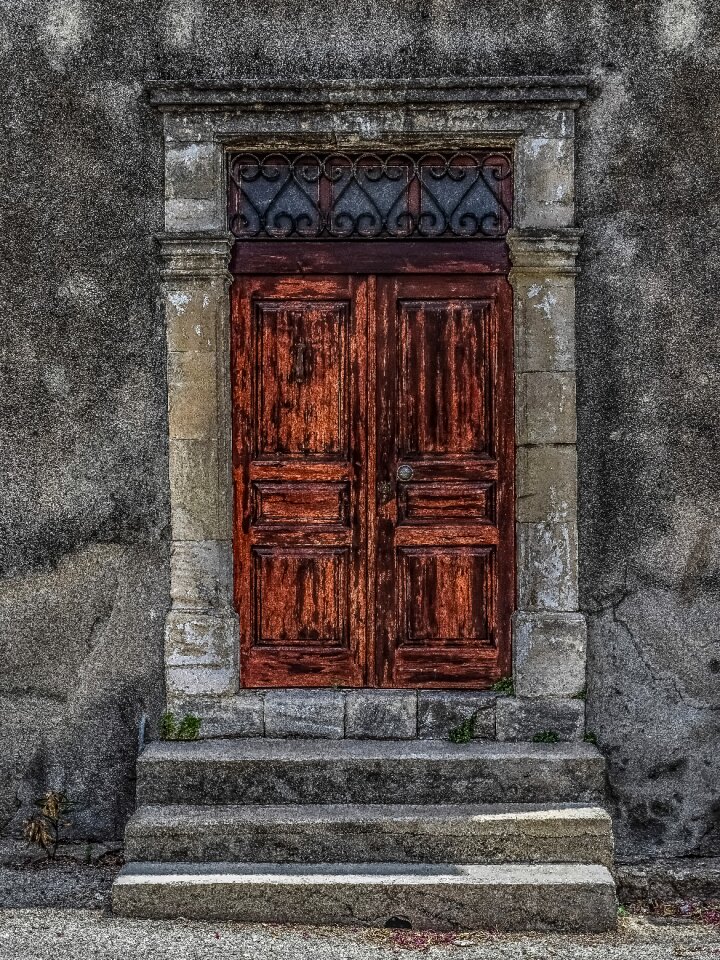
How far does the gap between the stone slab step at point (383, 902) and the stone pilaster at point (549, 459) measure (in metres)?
0.93

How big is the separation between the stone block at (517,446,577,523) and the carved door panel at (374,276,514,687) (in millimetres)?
119

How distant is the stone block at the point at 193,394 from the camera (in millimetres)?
4504

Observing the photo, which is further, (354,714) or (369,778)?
(354,714)

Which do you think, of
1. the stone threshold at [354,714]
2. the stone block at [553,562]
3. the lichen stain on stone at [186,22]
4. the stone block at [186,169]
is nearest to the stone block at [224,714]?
the stone threshold at [354,714]

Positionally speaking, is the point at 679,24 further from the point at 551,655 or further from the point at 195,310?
the point at 551,655

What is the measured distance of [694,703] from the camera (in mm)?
4520

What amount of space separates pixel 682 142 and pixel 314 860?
3.57 m

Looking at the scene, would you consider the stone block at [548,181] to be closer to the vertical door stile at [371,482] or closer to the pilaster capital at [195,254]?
the vertical door stile at [371,482]

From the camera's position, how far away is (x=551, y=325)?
4.49 meters

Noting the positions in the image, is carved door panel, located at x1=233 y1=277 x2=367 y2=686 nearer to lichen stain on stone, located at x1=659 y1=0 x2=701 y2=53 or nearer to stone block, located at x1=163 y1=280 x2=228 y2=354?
stone block, located at x1=163 y1=280 x2=228 y2=354

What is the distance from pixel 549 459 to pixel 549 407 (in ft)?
0.78

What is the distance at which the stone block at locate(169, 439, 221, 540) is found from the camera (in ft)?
14.8

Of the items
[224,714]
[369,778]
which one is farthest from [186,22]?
[369,778]

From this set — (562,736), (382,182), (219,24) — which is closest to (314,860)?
(562,736)
